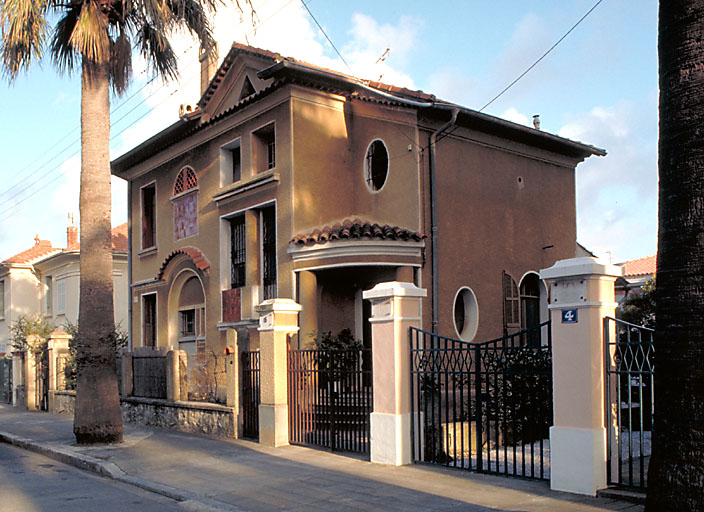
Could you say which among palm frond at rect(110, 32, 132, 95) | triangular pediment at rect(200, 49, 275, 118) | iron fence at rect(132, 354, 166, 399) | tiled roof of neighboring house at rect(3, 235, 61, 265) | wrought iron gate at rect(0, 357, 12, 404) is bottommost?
wrought iron gate at rect(0, 357, 12, 404)

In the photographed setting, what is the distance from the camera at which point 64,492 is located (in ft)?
30.5

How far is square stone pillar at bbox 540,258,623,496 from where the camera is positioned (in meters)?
7.63

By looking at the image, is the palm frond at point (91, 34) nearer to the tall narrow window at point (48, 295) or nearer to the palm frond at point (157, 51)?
the palm frond at point (157, 51)

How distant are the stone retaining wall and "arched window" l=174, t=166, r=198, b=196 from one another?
6.09 m

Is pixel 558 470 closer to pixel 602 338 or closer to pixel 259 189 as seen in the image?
pixel 602 338

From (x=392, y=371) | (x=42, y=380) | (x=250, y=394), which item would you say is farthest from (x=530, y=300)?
(x=42, y=380)

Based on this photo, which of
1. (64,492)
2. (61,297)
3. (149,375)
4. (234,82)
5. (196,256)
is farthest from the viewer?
(61,297)

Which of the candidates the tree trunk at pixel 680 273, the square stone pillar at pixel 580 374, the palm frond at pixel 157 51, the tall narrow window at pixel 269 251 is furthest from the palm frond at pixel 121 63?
the tree trunk at pixel 680 273

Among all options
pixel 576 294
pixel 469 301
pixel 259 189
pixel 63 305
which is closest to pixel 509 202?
pixel 469 301

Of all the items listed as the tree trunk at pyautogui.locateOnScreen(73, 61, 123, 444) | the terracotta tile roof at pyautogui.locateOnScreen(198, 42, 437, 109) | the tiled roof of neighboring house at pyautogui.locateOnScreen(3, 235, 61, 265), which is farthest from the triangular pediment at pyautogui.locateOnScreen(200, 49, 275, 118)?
the tiled roof of neighboring house at pyautogui.locateOnScreen(3, 235, 61, 265)

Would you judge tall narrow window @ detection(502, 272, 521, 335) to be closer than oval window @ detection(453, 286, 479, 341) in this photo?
No

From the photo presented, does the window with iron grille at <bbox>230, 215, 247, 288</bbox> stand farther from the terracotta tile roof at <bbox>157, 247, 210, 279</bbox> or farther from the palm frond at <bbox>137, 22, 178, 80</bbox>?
the palm frond at <bbox>137, 22, 178, 80</bbox>

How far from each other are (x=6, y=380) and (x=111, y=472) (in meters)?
18.8

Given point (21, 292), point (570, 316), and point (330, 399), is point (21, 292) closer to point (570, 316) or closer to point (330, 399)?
point (330, 399)
